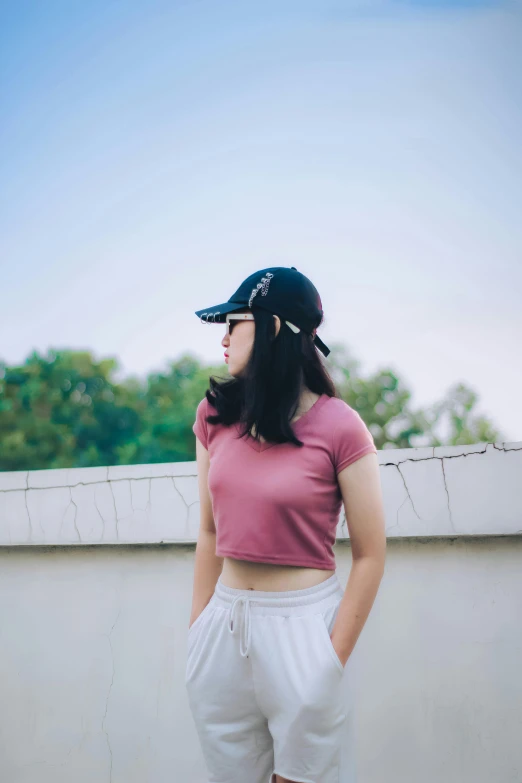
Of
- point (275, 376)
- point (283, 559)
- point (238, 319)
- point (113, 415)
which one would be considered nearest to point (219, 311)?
point (238, 319)

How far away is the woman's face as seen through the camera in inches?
53.3

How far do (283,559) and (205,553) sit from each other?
276mm

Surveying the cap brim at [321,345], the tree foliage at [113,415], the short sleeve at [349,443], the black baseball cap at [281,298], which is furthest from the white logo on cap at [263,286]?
the tree foliage at [113,415]

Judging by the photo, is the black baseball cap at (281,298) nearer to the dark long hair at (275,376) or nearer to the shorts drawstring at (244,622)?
the dark long hair at (275,376)

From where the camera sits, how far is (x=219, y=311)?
4.45 feet

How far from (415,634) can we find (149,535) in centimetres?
77

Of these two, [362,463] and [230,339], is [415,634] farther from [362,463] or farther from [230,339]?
[230,339]

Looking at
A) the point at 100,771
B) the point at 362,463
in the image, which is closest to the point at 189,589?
A: the point at 100,771

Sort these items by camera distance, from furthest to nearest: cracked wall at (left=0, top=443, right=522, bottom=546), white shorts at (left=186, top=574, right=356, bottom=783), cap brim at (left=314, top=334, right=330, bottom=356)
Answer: cracked wall at (left=0, top=443, right=522, bottom=546) → cap brim at (left=314, top=334, right=330, bottom=356) → white shorts at (left=186, top=574, right=356, bottom=783)

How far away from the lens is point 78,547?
2.11 meters

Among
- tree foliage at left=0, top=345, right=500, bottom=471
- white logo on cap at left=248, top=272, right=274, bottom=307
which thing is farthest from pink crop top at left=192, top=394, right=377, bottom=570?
tree foliage at left=0, top=345, right=500, bottom=471

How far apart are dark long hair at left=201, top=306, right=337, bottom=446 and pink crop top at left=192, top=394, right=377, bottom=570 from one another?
4 cm

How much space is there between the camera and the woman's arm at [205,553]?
143 centimetres

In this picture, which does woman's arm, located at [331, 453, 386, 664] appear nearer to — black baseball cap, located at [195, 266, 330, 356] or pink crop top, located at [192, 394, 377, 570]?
pink crop top, located at [192, 394, 377, 570]
